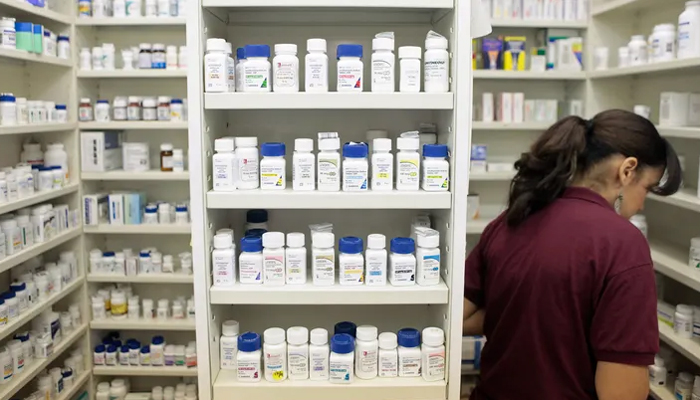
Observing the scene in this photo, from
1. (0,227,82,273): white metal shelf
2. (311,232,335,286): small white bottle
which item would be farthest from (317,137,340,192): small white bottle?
(0,227,82,273): white metal shelf

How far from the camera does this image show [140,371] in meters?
3.76

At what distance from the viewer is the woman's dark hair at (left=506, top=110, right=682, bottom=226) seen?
1611mm

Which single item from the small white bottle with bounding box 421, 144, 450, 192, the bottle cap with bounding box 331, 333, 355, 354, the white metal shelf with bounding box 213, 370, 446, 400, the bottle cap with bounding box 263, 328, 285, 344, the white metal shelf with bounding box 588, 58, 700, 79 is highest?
the white metal shelf with bounding box 588, 58, 700, 79

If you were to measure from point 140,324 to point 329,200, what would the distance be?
246 cm

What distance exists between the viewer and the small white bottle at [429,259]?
176cm

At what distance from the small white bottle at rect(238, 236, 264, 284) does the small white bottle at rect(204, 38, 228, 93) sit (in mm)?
435

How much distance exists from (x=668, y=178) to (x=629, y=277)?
44 centimetres

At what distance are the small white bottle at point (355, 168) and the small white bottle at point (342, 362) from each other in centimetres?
44

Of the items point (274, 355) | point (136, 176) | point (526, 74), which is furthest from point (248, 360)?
point (526, 74)

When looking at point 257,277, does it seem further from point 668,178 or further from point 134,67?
point 134,67

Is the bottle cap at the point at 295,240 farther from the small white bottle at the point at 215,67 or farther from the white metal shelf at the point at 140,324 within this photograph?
the white metal shelf at the point at 140,324

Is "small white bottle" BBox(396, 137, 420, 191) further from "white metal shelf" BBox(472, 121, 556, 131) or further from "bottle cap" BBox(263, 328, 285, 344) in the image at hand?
"white metal shelf" BBox(472, 121, 556, 131)

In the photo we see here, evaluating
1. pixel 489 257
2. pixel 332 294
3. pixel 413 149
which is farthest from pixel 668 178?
pixel 332 294

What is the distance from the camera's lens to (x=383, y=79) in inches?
67.9
